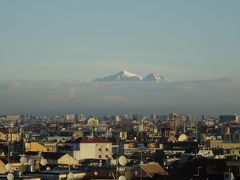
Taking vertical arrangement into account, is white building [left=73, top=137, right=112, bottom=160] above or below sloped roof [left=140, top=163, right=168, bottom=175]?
above

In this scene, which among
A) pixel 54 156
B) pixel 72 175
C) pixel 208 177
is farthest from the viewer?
pixel 54 156

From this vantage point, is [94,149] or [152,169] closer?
[152,169]

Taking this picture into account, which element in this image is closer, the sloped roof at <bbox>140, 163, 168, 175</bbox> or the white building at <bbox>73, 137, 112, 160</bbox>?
the sloped roof at <bbox>140, 163, 168, 175</bbox>

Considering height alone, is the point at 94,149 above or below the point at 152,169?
above

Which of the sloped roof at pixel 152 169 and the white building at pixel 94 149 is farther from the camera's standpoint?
the white building at pixel 94 149

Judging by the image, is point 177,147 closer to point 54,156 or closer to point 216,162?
point 54,156

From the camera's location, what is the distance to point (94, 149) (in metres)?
97.6

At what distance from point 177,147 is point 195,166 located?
1802 inches

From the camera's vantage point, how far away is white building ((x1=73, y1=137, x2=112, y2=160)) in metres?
95.3

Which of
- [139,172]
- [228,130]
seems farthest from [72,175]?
[228,130]

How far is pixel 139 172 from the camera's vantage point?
55000 mm

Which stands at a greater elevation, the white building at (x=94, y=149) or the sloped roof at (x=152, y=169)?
the white building at (x=94, y=149)

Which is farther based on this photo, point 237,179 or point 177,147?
point 177,147

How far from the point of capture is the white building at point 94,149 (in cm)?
9532
